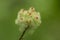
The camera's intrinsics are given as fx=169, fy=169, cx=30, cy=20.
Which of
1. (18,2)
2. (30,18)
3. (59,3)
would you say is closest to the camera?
(30,18)

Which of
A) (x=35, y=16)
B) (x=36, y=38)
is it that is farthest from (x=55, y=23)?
(x=35, y=16)

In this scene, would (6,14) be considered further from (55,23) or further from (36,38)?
(55,23)

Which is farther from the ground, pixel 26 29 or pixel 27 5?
pixel 27 5

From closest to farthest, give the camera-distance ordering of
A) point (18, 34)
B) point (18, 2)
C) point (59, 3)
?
point (18, 34)
point (18, 2)
point (59, 3)

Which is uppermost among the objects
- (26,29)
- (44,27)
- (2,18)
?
(2,18)

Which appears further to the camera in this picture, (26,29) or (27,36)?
(27,36)

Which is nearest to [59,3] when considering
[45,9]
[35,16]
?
[45,9]
